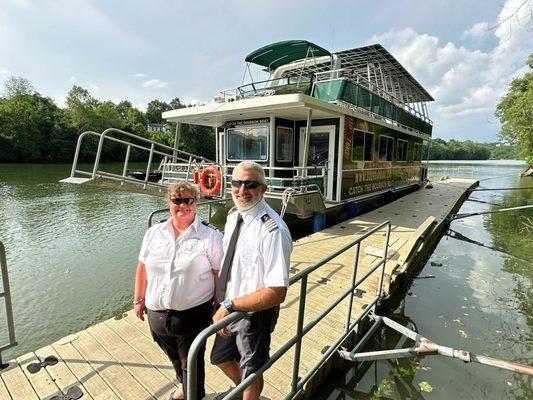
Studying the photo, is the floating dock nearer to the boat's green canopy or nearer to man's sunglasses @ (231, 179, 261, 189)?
man's sunglasses @ (231, 179, 261, 189)

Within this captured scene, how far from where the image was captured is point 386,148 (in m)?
11.8

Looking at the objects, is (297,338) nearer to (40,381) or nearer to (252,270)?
(252,270)

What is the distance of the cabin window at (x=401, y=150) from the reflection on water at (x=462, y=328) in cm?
587

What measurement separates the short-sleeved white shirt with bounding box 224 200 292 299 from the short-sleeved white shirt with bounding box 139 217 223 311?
0.15m

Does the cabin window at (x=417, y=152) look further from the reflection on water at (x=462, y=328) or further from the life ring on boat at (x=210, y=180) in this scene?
the life ring on boat at (x=210, y=180)

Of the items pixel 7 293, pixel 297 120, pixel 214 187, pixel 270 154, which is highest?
pixel 297 120

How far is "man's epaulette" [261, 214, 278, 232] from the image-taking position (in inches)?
66.2

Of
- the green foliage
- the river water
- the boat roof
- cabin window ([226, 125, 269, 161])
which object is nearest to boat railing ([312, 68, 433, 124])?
the boat roof

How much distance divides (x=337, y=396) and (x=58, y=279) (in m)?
5.55

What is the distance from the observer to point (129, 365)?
107 inches

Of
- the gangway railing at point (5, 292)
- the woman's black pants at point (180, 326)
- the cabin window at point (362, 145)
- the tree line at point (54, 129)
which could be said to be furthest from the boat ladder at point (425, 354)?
the tree line at point (54, 129)

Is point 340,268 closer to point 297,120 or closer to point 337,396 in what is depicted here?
point 337,396

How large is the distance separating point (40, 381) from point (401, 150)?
14.5 metres

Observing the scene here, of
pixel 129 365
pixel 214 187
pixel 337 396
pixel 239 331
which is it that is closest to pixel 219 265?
pixel 239 331
